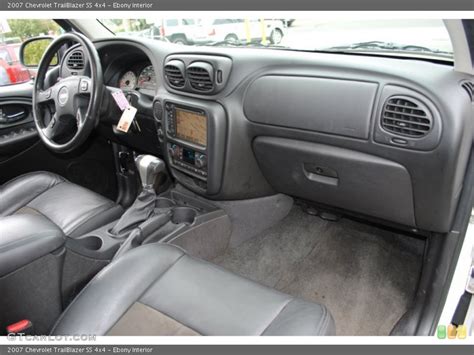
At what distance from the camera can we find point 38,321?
1.08 m

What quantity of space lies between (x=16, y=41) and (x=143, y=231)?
4.33ft

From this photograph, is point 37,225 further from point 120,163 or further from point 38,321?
point 120,163

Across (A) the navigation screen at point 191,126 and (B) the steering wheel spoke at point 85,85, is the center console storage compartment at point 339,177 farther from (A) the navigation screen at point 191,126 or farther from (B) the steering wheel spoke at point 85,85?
(B) the steering wheel spoke at point 85,85

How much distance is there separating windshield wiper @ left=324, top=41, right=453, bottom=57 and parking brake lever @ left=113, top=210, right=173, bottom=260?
907 millimetres

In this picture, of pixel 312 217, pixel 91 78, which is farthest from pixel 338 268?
pixel 91 78

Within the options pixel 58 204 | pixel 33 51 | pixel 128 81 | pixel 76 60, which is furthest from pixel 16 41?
pixel 58 204

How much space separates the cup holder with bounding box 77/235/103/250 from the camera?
4.63 ft

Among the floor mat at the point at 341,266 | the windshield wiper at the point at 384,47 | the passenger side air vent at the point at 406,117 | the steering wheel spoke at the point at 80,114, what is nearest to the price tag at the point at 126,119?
the steering wheel spoke at the point at 80,114

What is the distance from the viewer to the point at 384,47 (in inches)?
54.1

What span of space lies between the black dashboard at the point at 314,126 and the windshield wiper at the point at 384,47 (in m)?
0.12

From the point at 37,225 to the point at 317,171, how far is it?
2.96 feet

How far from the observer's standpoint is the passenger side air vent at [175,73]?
61.3 inches

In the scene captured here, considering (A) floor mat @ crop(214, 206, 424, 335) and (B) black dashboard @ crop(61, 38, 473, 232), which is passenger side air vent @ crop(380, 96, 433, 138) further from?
(A) floor mat @ crop(214, 206, 424, 335)

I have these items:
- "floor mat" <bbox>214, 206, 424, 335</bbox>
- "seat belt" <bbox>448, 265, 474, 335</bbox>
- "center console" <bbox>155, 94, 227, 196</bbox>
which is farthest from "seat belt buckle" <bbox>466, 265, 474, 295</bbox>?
"center console" <bbox>155, 94, 227, 196</bbox>
